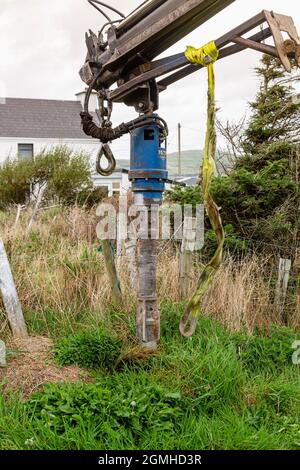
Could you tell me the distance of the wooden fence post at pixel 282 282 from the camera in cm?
634

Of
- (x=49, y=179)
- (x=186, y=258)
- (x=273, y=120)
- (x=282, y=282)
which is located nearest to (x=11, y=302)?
(x=186, y=258)

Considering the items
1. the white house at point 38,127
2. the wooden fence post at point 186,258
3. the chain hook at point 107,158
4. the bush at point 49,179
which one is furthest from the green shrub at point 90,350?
the white house at point 38,127

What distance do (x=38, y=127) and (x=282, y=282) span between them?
2756 centimetres

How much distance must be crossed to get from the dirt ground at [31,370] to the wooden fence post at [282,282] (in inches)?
119

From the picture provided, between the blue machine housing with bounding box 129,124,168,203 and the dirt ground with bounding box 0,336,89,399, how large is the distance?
150 cm

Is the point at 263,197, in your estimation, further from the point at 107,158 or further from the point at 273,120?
the point at 107,158

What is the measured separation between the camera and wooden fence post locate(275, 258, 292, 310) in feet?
20.8

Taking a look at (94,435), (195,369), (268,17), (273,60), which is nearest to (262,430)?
(195,369)

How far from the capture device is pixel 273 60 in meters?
9.85

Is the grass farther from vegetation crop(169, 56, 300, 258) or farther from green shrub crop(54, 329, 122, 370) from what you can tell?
vegetation crop(169, 56, 300, 258)

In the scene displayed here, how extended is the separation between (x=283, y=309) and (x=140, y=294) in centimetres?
259

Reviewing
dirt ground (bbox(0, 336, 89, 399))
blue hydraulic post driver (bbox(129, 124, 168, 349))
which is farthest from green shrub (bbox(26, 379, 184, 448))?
blue hydraulic post driver (bbox(129, 124, 168, 349))

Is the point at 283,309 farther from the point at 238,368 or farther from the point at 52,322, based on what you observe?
the point at 52,322
